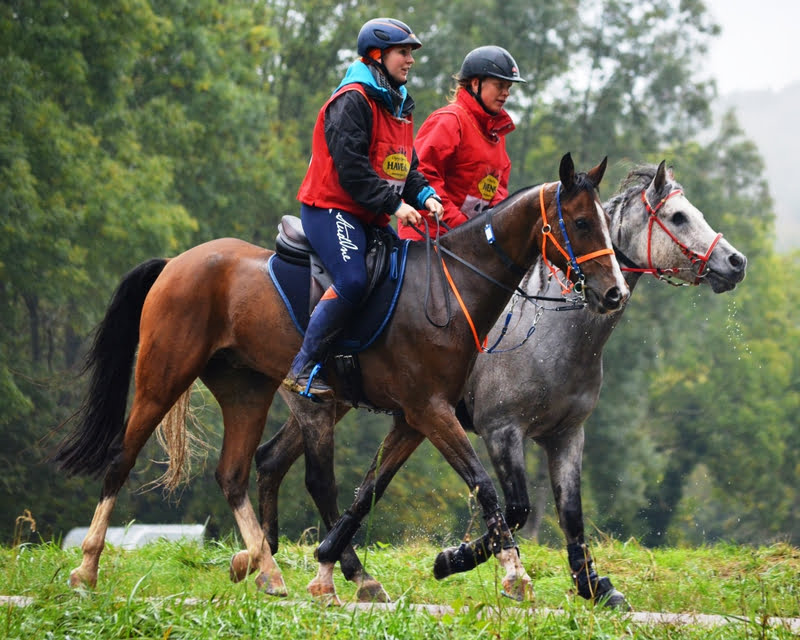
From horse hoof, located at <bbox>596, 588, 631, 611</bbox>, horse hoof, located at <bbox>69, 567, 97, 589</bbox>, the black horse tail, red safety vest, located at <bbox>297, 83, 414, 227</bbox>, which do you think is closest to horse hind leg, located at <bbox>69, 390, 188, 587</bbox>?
horse hoof, located at <bbox>69, 567, 97, 589</bbox>

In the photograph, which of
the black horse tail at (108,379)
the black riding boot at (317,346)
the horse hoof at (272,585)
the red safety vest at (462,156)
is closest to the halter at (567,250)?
the black riding boot at (317,346)

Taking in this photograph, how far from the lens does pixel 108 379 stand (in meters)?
7.66

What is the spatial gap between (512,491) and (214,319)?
2.27 meters

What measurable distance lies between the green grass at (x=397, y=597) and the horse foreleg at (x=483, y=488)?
0.19 meters

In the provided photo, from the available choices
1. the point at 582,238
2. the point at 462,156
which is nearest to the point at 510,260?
the point at 582,238

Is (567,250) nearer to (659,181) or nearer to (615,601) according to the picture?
(659,181)

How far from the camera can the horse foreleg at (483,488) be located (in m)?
6.20

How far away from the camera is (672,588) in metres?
7.44

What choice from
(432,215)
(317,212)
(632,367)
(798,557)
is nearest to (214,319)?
(317,212)

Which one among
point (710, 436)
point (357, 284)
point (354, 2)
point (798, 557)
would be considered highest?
point (354, 2)

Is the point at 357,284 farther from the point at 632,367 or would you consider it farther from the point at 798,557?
the point at 632,367

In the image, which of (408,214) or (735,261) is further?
(735,261)

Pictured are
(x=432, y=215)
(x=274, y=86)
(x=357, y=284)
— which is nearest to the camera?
(x=357, y=284)

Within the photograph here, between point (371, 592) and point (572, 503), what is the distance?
5.10ft
